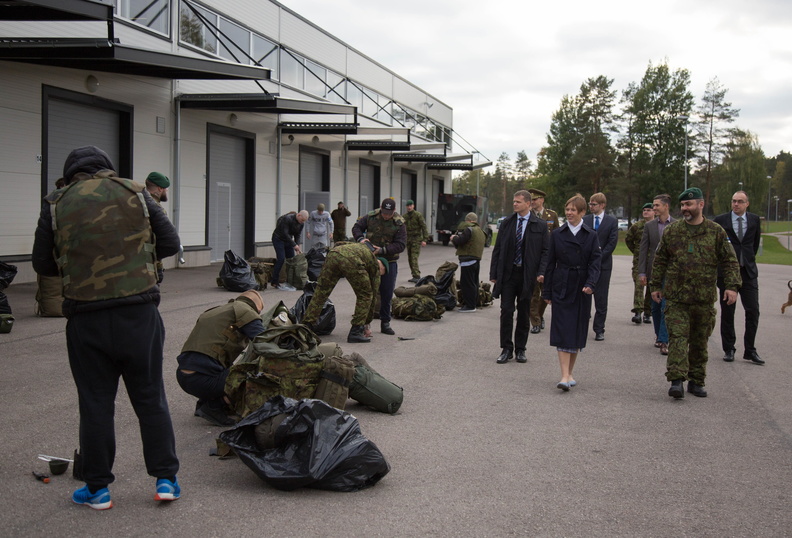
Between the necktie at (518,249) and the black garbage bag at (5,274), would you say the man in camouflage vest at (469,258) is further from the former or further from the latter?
the black garbage bag at (5,274)

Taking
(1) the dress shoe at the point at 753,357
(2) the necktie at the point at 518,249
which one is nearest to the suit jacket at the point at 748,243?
(1) the dress shoe at the point at 753,357

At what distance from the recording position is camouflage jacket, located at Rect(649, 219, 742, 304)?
23.1ft

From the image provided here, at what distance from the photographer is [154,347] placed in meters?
4.07

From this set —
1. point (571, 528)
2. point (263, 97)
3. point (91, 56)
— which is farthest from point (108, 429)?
point (263, 97)

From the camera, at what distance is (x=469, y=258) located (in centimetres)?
1334

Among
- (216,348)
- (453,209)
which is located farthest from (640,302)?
(453,209)

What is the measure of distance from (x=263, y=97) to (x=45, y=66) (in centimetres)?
561

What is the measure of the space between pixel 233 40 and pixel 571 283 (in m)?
19.1

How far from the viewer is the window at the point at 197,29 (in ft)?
67.9

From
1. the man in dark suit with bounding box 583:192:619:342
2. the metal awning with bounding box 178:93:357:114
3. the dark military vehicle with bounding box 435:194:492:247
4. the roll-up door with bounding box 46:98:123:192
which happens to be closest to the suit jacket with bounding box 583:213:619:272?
the man in dark suit with bounding box 583:192:619:342

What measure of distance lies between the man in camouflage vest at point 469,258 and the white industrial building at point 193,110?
6863 millimetres

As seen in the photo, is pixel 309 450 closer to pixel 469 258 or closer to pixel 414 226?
pixel 469 258

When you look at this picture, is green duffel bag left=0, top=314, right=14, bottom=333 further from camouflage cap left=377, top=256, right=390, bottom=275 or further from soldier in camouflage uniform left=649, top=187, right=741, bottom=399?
soldier in camouflage uniform left=649, top=187, right=741, bottom=399

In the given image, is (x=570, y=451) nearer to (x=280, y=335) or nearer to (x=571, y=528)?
(x=571, y=528)
